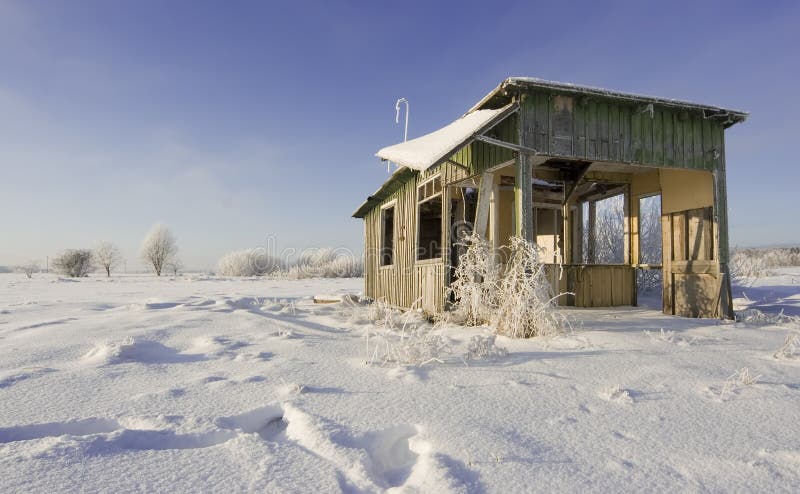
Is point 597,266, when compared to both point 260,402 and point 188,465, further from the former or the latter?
point 188,465

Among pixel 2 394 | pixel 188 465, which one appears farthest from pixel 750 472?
pixel 2 394

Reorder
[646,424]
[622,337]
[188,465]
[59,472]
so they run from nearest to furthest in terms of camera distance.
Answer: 1. [59,472]
2. [188,465]
3. [646,424]
4. [622,337]

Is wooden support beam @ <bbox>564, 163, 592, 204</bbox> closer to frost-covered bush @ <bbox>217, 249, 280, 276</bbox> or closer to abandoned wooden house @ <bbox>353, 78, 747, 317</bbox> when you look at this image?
abandoned wooden house @ <bbox>353, 78, 747, 317</bbox>

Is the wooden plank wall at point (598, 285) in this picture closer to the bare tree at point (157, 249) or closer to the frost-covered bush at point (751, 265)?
the frost-covered bush at point (751, 265)

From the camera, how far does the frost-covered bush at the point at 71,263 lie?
31375mm

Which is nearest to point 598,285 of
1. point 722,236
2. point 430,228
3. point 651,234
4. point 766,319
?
point 722,236

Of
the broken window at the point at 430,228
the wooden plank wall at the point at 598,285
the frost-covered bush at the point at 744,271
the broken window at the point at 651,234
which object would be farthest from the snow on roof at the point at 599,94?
the broken window at the point at 651,234

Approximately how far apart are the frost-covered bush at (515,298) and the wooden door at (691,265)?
13.3ft

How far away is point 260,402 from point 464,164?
6.27 metres

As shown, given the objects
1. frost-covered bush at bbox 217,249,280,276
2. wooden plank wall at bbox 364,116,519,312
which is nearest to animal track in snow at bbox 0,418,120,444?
wooden plank wall at bbox 364,116,519,312

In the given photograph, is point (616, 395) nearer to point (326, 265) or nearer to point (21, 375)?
point (21, 375)

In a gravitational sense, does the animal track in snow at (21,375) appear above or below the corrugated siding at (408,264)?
below

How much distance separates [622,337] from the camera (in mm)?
5035

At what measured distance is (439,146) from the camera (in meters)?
6.12
